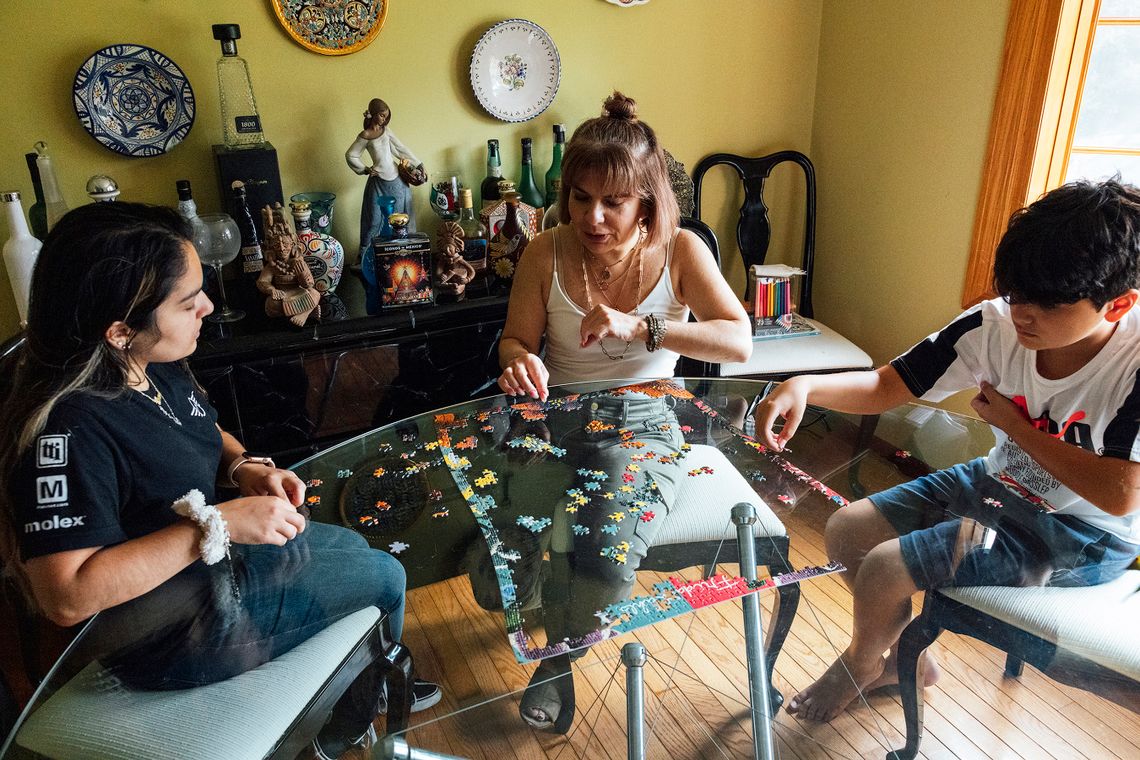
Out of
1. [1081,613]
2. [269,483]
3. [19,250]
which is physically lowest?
[1081,613]

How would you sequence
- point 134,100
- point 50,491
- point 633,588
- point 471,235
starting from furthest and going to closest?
point 471,235 < point 134,100 < point 633,588 < point 50,491

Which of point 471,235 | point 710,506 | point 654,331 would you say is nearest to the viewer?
point 710,506

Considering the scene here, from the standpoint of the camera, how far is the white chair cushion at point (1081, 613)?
1223 millimetres

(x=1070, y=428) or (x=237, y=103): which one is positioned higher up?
(x=237, y=103)

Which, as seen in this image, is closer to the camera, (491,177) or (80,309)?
(80,309)

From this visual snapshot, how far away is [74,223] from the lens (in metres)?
1.18

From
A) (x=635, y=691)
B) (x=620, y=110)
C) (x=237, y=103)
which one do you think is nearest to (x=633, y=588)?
(x=635, y=691)

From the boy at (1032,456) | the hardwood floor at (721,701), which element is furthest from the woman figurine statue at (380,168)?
the boy at (1032,456)

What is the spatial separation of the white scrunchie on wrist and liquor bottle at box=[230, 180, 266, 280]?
1280 millimetres

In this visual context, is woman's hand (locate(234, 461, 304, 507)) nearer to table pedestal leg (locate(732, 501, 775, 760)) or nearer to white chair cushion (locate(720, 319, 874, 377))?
table pedestal leg (locate(732, 501, 775, 760))

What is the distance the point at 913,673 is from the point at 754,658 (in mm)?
242

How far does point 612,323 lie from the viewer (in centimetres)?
180

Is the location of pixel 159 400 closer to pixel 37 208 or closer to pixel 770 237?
pixel 37 208

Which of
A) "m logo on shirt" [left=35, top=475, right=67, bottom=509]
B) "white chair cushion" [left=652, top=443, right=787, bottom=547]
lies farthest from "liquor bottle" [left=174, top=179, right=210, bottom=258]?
→ "white chair cushion" [left=652, top=443, right=787, bottom=547]
